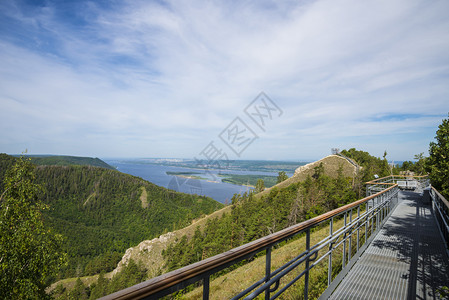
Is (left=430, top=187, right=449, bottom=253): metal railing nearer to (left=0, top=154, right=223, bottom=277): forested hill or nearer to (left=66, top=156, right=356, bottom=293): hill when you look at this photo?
(left=66, top=156, right=356, bottom=293): hill

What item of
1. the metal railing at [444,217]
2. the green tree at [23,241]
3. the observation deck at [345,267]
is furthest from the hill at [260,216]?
the green tree at [23,241]

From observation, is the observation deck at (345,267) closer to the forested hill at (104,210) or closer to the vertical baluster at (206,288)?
the vertical baluster at (206,288)

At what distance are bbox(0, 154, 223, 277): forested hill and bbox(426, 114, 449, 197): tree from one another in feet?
266

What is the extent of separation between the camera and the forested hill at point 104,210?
100500 millimetres

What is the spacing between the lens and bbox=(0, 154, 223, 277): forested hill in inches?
3957

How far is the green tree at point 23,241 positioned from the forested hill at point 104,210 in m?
80.0

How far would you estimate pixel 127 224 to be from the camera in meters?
132

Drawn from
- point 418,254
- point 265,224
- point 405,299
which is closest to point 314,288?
point 405,299

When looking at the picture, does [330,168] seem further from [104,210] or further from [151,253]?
[104,210]

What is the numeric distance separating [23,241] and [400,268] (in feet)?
40.1

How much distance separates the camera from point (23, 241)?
29.6 feet

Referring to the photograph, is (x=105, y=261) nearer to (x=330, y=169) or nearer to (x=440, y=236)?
(x=330, y=169)

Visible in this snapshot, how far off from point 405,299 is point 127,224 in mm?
146934

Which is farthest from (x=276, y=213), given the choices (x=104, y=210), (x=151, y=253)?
(x=104, y=210)
